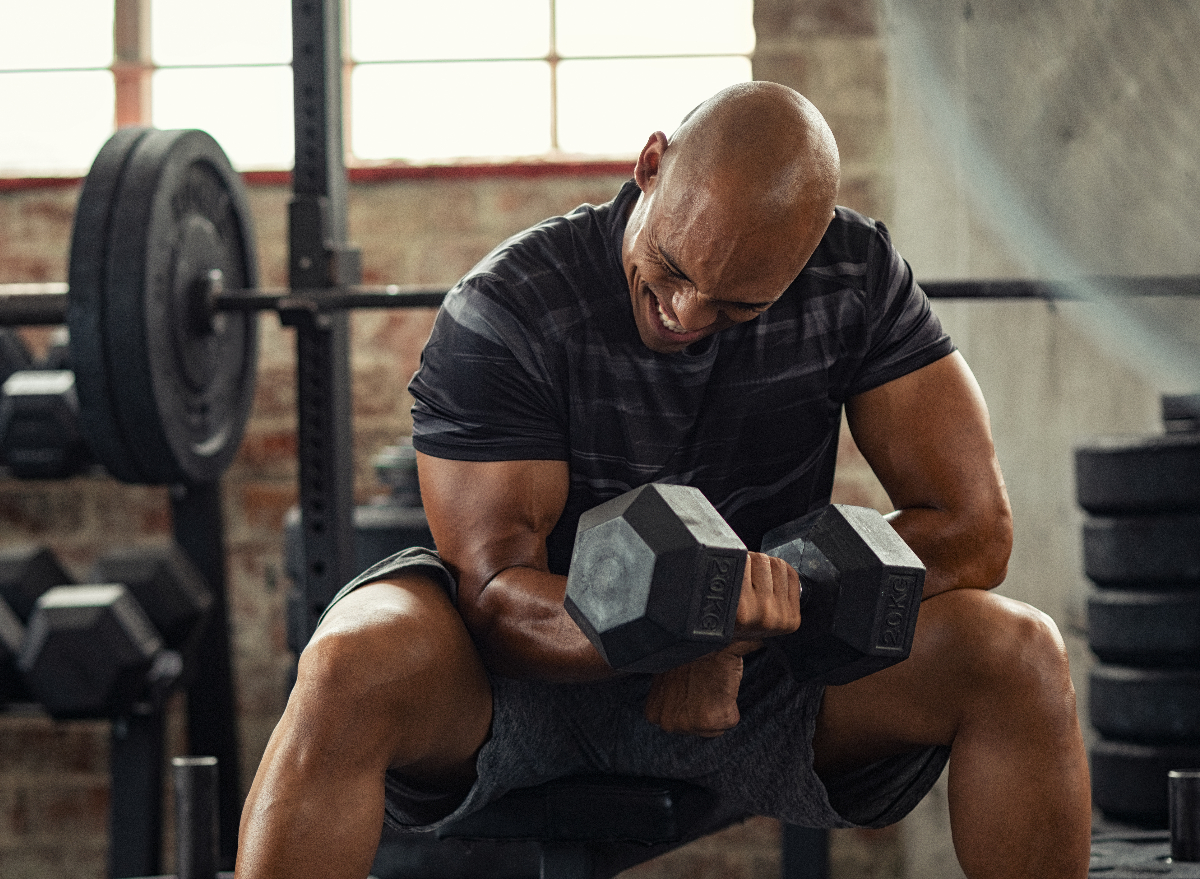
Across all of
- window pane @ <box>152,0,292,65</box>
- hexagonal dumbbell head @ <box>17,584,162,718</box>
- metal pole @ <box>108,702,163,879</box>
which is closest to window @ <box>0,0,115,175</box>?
window pane @ <box>152,0,292,65</box>

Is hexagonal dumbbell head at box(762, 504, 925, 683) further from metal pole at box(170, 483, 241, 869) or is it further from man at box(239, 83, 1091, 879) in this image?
metal pole at box(170, 483, 241, 869)

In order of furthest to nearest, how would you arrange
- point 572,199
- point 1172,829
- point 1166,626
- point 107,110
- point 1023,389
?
point 107,110
point 572,199
point 1023,389
point 1166,626
point 1172,829

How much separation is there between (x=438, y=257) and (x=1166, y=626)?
1.55 meters

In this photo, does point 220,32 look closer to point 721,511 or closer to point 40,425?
point 40,425

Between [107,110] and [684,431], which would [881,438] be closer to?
[684,431]

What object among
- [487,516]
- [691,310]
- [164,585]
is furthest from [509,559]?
[164,585]

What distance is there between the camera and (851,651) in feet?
3.01

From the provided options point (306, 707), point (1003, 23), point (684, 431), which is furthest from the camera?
point (1003, 23)

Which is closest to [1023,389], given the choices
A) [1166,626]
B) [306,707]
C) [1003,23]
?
[1166,626]

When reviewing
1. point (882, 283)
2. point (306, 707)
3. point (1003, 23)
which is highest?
point (1003, 23)

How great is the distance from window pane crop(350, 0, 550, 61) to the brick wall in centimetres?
35

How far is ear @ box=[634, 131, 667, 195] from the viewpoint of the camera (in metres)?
1.11

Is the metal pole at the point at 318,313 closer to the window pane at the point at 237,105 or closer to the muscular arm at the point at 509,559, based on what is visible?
the muscular arm at the point at 509,559

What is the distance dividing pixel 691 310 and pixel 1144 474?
120 cm
